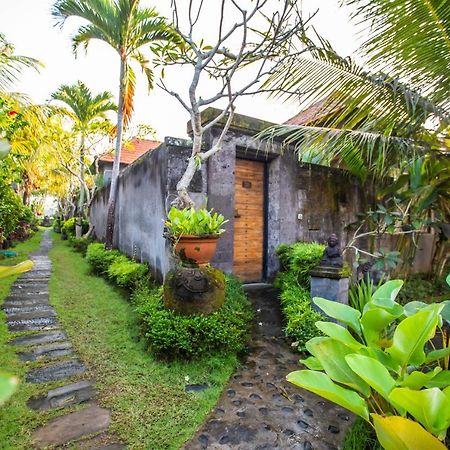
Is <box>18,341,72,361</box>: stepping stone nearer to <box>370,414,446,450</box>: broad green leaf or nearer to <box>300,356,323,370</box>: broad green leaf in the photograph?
<box>300,356,323,370</box>: broad green leaf

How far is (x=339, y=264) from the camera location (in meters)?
3.81

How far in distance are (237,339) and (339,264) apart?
1650 millimetres

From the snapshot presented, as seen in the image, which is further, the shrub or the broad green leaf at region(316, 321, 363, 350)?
the shrub

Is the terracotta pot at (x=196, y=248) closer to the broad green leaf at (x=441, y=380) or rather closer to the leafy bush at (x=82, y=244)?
the broad green leaf at (x=441, y=380)

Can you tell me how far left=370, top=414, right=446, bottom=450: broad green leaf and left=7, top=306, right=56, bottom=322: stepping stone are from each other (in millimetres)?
4639

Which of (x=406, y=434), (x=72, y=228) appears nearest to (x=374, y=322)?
(x=406, y=434)

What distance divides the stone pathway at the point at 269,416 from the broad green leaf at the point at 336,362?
120 cm

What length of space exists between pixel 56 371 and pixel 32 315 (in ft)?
5.92

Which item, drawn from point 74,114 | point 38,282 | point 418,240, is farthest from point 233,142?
point 74,114

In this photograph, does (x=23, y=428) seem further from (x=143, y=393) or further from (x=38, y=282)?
(x=38, y=282)

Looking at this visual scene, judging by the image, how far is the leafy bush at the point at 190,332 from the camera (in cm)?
305

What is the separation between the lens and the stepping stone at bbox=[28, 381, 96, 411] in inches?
93.3

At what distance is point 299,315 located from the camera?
3.69 metres

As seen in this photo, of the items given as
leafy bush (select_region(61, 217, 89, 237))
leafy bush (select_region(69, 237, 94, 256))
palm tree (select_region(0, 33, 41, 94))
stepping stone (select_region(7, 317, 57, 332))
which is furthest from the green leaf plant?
leafy bush (select_region(61, 217, 89, 237))
